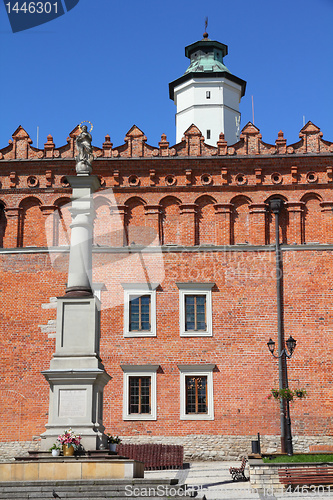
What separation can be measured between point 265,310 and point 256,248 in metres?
2.41

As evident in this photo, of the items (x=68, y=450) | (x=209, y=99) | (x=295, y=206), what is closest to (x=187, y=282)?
(x=295, y=206)

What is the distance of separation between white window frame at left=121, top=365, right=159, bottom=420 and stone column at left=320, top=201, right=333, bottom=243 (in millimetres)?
8393

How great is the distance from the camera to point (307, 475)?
18000 millimetres

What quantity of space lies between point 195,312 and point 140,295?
2.17m

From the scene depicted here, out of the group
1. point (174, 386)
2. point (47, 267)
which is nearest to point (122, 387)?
point (174, 386)

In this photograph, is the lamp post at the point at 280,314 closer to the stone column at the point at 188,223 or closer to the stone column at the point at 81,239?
the stone column at the point at 188,223

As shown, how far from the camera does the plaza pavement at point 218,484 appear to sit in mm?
17031

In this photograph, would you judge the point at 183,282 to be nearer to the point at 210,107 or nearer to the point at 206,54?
the point at 210,107

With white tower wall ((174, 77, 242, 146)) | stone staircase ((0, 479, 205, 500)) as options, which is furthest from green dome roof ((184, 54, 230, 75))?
stone staircase ((0, 479, 205, 500))

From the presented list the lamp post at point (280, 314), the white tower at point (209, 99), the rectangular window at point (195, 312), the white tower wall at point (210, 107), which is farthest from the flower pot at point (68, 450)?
the white tower wall at point (210, 107)

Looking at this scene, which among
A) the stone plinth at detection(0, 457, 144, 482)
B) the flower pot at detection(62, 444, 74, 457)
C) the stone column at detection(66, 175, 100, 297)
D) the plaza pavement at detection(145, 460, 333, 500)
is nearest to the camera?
the stone plinth at detection(0, 457, 144, 482)

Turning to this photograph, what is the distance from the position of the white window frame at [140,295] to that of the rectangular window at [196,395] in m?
2.25

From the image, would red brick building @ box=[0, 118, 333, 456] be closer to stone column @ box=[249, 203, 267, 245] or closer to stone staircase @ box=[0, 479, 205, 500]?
stone column @ box=[249, 203, 267, 245]

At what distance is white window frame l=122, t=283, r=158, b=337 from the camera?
92.3ft
